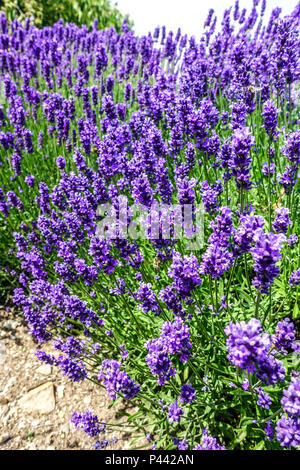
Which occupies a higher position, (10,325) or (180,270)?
(180,270)

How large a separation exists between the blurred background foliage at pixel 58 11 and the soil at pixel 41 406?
1472cm

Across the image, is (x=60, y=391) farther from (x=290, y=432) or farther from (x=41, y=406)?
(x=290, y=432)

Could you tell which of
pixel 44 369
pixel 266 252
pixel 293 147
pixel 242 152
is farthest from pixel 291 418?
pixel 44 369

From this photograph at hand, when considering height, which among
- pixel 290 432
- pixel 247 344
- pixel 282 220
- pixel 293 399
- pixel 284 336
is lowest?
pixel 290 432

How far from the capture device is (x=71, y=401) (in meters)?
3.10

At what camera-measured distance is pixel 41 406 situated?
308 cm

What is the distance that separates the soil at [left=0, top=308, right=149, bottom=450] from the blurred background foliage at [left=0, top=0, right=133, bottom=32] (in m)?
14.7

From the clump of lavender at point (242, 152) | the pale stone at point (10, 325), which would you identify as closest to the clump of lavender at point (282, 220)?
the clump of lavender at point (242, 152)

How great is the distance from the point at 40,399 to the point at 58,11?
53.2 feet

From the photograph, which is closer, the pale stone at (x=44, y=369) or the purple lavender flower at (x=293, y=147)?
the purple lavender flower at (x=293, y=147)

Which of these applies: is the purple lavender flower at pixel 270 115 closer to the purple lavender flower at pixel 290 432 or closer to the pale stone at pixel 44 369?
the purple lavender flower at pixel 290 432

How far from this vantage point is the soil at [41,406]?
9.08 ft
